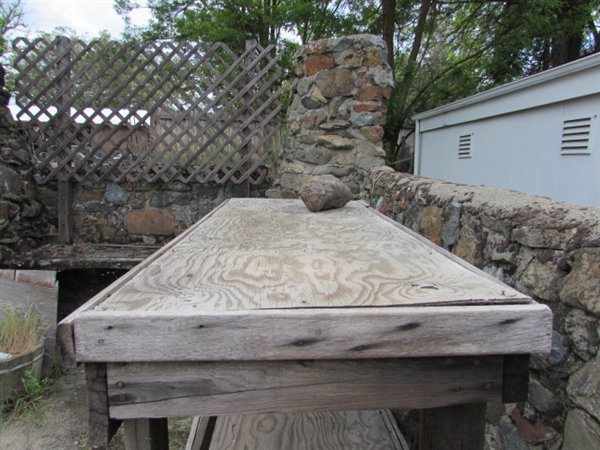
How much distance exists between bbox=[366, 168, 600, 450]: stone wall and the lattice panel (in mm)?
2854

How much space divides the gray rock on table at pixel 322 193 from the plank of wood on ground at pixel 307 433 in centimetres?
88

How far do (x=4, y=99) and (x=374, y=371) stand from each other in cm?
428

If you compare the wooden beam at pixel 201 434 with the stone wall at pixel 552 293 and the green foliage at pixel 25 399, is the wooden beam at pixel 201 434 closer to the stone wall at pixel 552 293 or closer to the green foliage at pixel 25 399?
the stone wall at pixel 552 293

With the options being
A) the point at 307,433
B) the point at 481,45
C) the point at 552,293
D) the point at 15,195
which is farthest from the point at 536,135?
the point at 481,45

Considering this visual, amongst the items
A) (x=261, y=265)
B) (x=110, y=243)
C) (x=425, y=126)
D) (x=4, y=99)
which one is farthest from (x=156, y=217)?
(x=425, y=126)

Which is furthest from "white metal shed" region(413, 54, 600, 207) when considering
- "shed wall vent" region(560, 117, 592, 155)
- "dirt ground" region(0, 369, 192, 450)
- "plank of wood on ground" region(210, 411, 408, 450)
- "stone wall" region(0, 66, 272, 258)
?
"dirt ground" region(0, 369, 192, 450)

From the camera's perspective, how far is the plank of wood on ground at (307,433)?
153 cm

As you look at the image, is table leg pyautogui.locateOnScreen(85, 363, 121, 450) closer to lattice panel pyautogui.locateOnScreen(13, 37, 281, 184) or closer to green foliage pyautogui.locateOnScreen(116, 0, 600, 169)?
lattice panel pyautogui.locateOnScreen(13, 37, 281, 184)

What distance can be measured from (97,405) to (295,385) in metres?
0.34

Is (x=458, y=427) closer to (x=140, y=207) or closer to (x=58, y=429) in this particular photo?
(x=58, y=429)

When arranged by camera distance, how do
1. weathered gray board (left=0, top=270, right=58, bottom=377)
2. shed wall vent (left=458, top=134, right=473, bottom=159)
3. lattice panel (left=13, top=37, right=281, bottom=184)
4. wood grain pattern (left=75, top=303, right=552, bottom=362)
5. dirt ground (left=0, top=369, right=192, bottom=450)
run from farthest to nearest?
shed wall vent (left=458, top=134, right=473, bottom=159) → lattice panel (left=13, top=37, right=281, bottom=184) → weathered gray board (left=0, top=270, right=58, bottom=377) → dirt ground (left=0, top=369, right=192, bottom=450) → wood grain pattern (left=75, top=303, right=552, bottom=362)

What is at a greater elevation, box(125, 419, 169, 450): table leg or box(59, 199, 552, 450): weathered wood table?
box(59, 199, 552, 450): weathered wood table

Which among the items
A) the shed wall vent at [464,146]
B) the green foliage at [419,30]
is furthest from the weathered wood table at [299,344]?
the green foliage at [419,30]

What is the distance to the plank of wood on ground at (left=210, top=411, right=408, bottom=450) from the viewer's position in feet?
5.01
